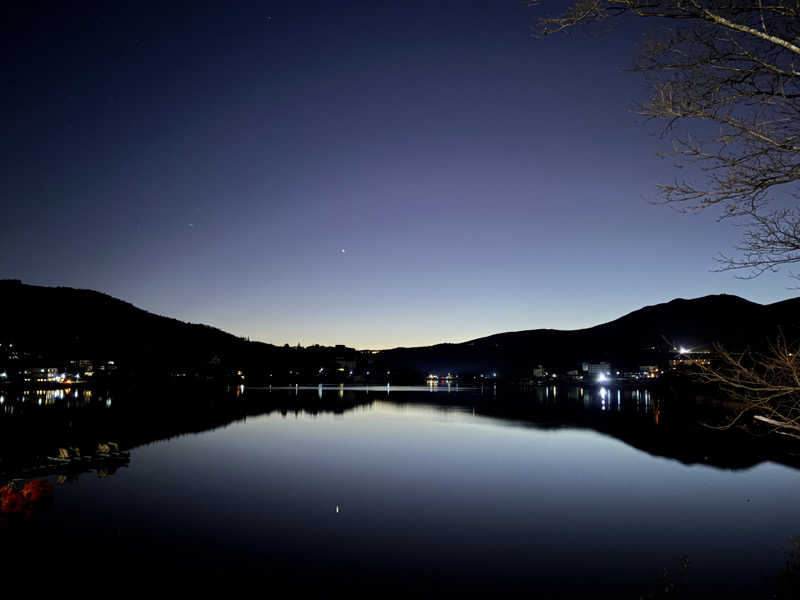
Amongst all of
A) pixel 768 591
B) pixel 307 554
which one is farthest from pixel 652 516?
pixel 307 554

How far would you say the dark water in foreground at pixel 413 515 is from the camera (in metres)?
9.79

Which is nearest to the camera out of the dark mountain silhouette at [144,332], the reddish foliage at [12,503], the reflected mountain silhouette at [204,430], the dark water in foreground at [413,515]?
the dark water in foreground at [413,515]

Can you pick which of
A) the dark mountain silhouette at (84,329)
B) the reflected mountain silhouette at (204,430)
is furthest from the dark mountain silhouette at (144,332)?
the reflected mountain silhouette at (204,430)

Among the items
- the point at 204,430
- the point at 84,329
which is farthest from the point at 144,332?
the point at 204,430

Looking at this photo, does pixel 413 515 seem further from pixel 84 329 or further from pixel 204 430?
pixel 84 329

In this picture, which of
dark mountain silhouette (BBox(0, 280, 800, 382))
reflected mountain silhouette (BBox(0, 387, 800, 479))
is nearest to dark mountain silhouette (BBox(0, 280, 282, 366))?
dark mountain silhouette (BBox(0, 280, 800, 382))

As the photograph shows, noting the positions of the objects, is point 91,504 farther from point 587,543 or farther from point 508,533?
point 587,543

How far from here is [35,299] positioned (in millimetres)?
137125

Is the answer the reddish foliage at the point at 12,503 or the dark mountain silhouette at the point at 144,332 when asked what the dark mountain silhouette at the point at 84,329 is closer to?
the dark mountain silhouette at the point at 144,332

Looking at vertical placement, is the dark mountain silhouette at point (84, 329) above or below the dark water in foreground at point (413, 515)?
above

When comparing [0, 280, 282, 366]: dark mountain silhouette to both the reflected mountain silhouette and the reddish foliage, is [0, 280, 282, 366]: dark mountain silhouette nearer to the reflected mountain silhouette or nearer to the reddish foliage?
the reflected mountain silhouette

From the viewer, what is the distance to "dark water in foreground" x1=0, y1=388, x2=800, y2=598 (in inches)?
385

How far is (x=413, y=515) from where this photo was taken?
14.6 metres

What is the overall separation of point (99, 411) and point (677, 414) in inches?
1962
